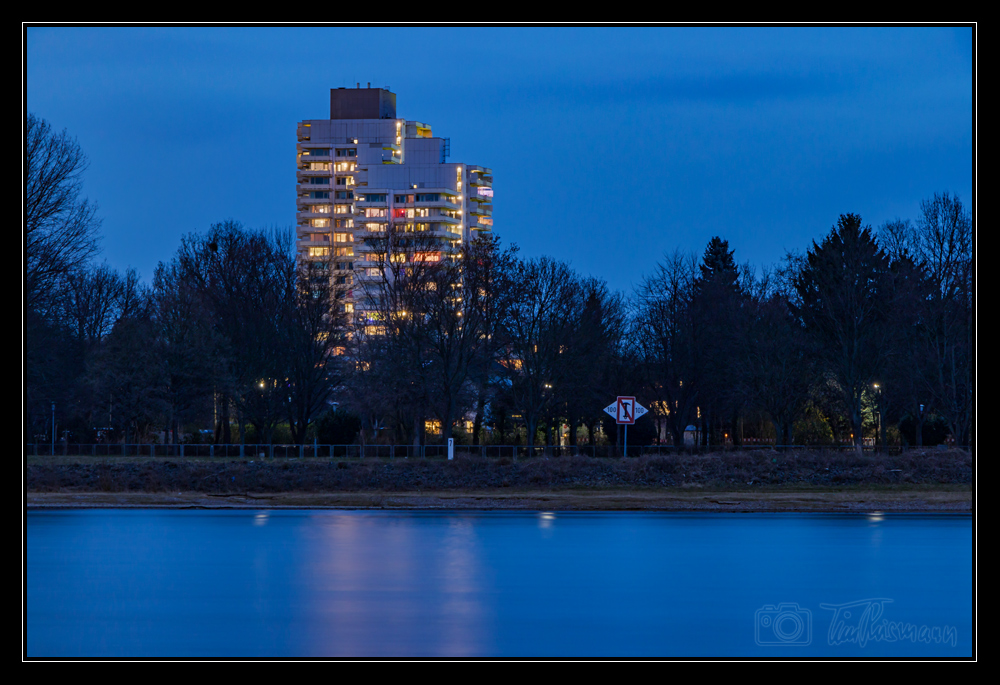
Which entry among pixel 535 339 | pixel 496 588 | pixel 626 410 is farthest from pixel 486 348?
pixel 496 588

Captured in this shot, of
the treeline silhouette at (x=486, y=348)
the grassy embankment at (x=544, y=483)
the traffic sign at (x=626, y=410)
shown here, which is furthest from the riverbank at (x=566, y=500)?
the treeline silhouette at (x=486, y=348)

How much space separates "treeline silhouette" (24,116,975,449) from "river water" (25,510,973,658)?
29.8m

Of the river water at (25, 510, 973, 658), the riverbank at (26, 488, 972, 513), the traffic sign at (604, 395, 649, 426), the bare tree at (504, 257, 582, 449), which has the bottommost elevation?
the river water at (25, 510, 973, 658)

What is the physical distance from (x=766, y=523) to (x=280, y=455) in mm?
33375

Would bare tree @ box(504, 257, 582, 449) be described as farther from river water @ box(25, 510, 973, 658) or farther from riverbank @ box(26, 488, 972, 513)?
river water @ box(25, 510, 973, 658)

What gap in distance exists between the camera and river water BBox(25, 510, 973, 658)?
16969 mm

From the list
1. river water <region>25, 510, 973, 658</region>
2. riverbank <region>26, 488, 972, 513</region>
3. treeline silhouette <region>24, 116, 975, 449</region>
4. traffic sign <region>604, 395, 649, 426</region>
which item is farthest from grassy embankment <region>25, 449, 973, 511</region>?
treeline silhouette <region>24, 116, 975, 449</region>

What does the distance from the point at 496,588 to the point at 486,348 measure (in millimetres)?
43615

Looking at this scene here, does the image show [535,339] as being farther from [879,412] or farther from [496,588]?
[496,588]

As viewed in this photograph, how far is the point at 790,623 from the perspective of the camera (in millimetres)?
18703

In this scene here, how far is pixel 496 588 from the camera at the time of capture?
21859mm

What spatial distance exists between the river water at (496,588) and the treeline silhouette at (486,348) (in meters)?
29.8
